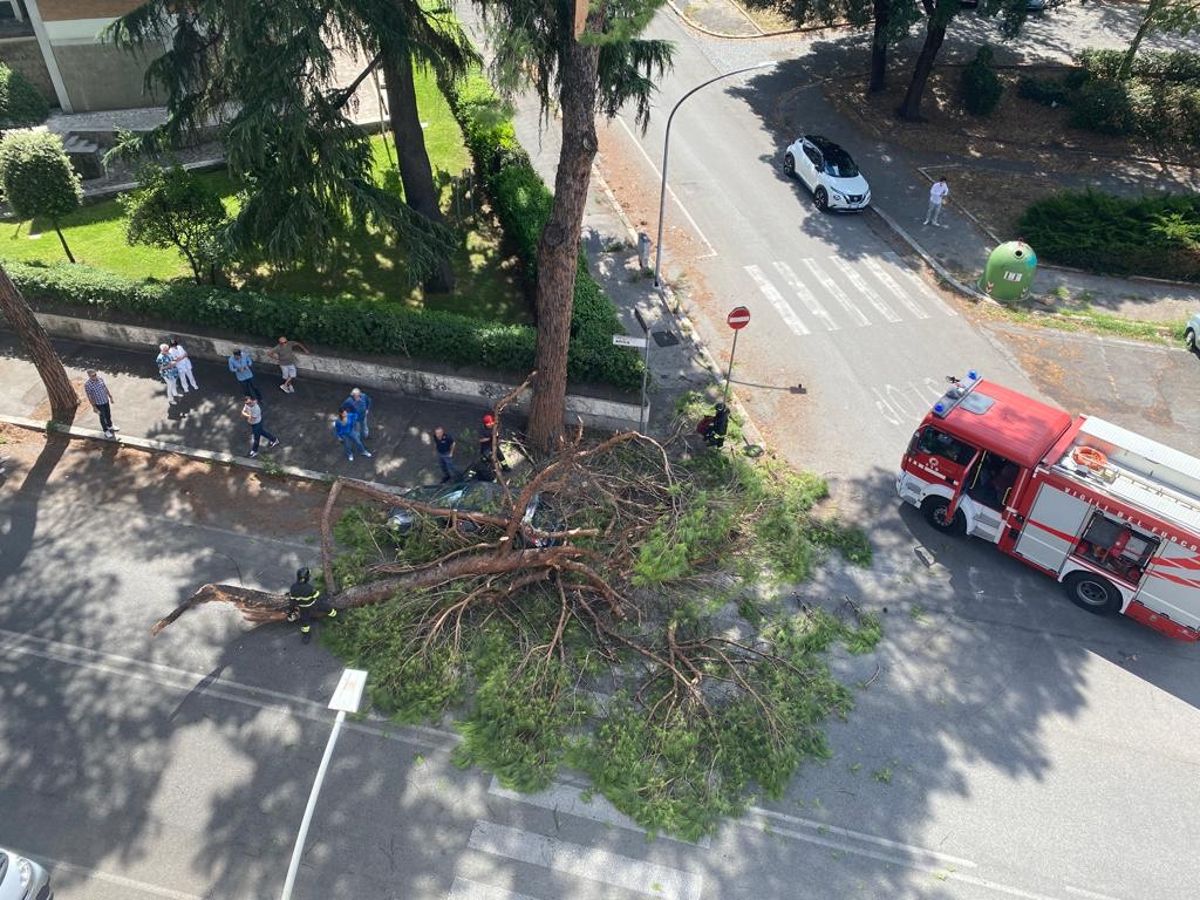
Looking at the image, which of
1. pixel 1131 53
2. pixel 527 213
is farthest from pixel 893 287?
pixel 1131 53

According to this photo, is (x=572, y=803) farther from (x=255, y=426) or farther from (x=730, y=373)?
(x=730, y=373)

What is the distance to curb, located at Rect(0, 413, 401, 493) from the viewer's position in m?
16.9

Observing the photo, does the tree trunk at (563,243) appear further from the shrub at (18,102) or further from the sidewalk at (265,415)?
the shrub at (18,102)

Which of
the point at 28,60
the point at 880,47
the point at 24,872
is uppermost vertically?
the point at 880,47

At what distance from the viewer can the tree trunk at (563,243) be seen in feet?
44.3

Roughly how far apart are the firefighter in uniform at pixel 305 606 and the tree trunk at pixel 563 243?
5.48 metres

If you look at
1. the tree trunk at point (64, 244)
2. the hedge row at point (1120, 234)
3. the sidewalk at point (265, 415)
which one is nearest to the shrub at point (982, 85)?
the hedge row at point (1120, 234)

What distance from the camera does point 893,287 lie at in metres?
22.9

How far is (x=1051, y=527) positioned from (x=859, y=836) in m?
6.51

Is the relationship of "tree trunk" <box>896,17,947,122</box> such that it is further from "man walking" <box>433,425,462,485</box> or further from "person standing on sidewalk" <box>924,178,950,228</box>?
"man walking" <box>433,425,462,485</box>

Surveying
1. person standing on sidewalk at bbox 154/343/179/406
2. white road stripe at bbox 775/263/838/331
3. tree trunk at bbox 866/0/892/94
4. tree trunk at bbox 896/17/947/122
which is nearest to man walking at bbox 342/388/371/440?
person standing on sidewalk at bbox 154/343/179/406

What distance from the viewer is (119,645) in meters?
13.8

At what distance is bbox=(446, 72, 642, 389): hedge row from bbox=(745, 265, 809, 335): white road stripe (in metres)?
4.71

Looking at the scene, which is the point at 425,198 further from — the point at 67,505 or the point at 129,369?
the point at 67,505
